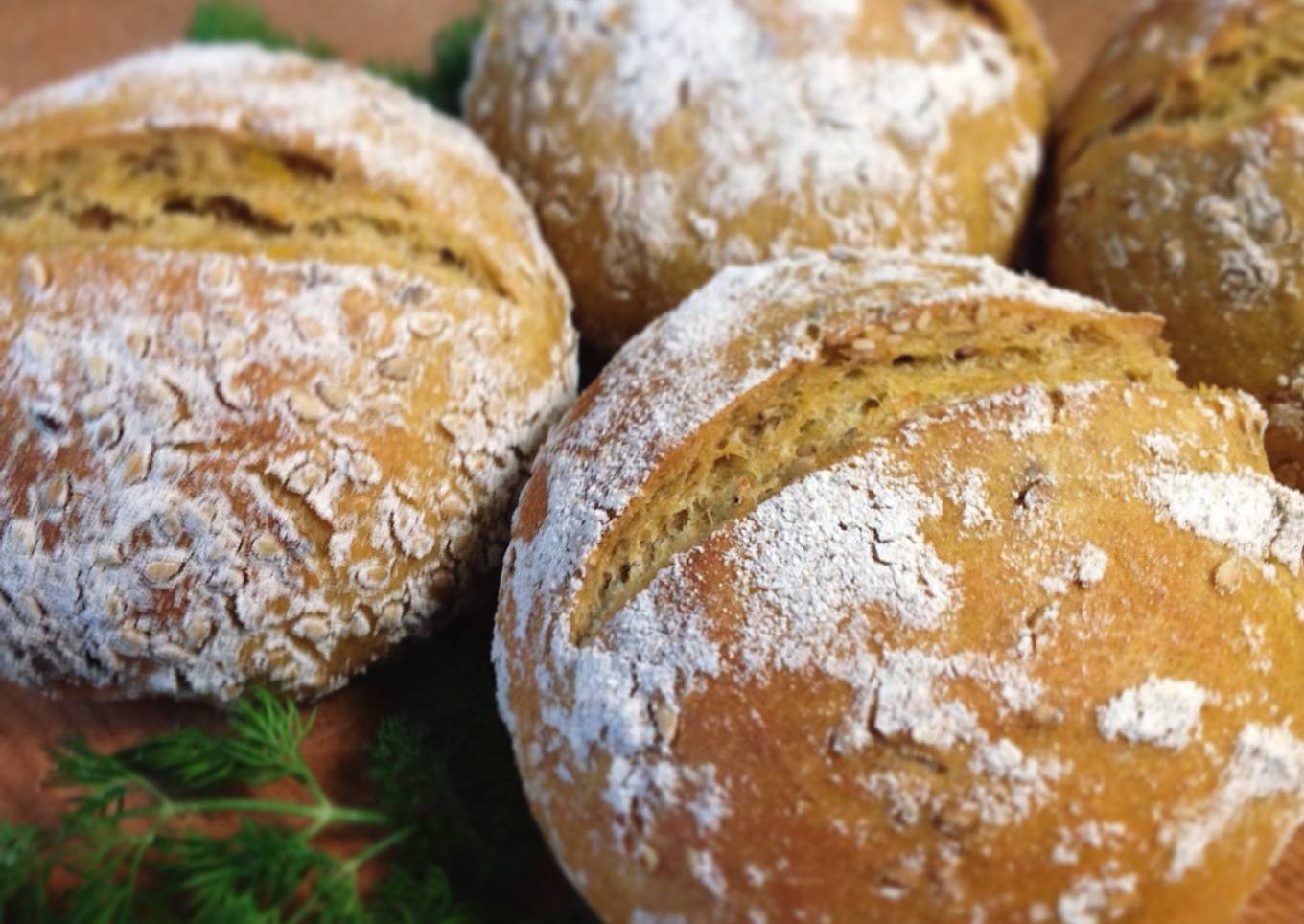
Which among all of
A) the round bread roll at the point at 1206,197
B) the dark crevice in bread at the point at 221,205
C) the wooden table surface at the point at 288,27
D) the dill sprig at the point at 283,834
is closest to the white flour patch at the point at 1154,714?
the round bread roll at the point at 1206,197

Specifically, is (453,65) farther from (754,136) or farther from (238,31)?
(754,136)

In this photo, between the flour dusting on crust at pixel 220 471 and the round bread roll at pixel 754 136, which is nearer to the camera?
the flour dusting on crust at pixel 220 471

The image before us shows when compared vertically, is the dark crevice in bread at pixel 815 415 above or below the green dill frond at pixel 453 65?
above

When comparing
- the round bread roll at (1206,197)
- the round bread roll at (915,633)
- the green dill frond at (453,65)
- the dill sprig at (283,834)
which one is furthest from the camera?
the green dill frond at (453,65)

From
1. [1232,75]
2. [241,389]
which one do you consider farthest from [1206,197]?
[241,389]

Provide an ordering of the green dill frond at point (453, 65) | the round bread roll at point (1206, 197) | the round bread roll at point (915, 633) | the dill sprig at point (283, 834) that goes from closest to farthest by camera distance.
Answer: the round bread roll at point (915, 633), the dill sprig at point (283, 834), the round bread roll at point (1206, 197), the green dill frond at point (453, 65)

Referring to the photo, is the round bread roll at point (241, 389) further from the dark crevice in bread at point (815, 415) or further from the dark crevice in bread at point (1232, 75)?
the dark crevice in bread at point (1232, 75)

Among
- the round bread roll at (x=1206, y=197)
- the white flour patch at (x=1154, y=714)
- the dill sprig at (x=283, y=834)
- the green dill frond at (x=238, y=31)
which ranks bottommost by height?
the dill sprig at (x=283, y=834)

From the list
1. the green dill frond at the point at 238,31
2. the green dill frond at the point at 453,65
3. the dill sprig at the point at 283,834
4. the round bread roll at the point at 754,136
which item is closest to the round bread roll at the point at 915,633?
the dill sprig at the point at 283,834
